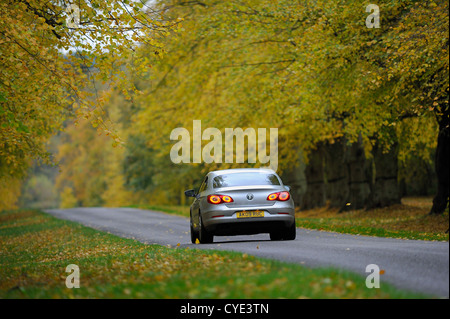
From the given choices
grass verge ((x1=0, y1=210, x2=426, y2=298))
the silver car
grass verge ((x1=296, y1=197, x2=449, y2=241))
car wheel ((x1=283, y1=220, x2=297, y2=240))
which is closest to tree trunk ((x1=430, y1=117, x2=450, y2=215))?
grass verge ((x1=296, y1=197, x2=449, y2=241))

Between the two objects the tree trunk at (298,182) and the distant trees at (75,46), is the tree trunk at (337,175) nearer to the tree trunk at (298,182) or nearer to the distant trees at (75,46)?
the tree trunk at (298,182)

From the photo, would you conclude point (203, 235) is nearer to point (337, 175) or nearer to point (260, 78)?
point (260, 78)

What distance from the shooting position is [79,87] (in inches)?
647

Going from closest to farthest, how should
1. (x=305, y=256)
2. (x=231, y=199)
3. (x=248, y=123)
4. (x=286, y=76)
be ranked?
(x=305, y=256) < (x=231, y=199) < (x=286, y=76) < (x=248, y=123)

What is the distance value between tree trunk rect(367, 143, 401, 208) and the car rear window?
49.7 ft

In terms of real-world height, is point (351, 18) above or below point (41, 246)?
above

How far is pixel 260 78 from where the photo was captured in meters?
28.5

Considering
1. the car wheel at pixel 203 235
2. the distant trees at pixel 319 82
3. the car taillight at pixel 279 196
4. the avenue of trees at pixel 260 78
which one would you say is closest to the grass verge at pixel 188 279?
the car wheel at pixel 203 235

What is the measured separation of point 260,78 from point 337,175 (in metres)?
11.2

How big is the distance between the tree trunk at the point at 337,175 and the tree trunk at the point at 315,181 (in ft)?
3.43

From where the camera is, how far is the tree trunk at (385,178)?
3070 cm

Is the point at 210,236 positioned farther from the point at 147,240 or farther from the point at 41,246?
the point at 41,246

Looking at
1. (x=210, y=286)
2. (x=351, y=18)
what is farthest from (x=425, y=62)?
(x=210, y=286)
